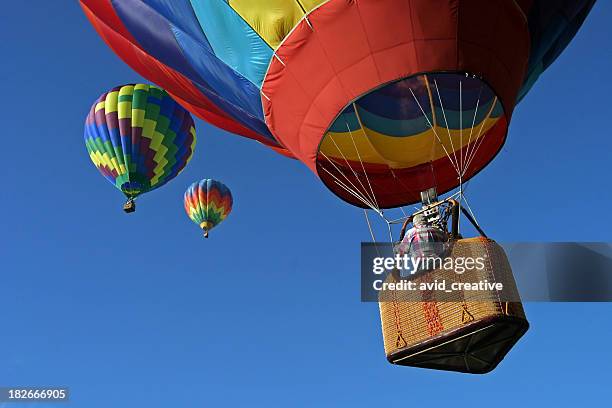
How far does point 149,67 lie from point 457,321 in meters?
5.46

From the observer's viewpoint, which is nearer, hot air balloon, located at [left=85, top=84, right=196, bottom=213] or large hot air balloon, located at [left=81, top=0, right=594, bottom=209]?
large hot air balloon, located at [left=81, top=0, right=594, bottom=209]

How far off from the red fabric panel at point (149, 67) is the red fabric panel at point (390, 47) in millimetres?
2360

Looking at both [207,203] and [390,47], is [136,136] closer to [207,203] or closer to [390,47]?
[207,203]

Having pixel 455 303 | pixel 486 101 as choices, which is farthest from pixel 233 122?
pixel 455 303

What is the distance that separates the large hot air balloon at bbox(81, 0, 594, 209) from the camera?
7.27 m

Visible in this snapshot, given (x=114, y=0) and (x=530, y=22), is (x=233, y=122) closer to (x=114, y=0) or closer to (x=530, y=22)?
(x=114, y=0)

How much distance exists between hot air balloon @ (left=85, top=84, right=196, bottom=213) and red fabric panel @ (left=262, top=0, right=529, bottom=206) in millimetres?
8727

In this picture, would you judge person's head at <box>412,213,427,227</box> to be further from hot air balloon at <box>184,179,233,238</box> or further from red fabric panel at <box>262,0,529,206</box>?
hot air balloon at <box>184,179,233,238</box>

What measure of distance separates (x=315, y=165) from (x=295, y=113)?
67cm

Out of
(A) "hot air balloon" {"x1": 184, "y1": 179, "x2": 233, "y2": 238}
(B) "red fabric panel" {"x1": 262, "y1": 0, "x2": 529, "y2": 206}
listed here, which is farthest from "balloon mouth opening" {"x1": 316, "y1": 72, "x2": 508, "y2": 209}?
(A) "hot air balloon" {"x1": 184, "y1": 179, "x2": 233, "y2": 238}

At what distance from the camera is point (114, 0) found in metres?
9.29

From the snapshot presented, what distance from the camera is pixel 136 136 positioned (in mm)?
15992

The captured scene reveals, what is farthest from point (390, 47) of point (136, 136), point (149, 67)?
point (136, 136)

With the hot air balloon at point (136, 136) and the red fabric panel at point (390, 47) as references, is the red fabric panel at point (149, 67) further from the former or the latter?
the hot air balloon at point (136, 136)
